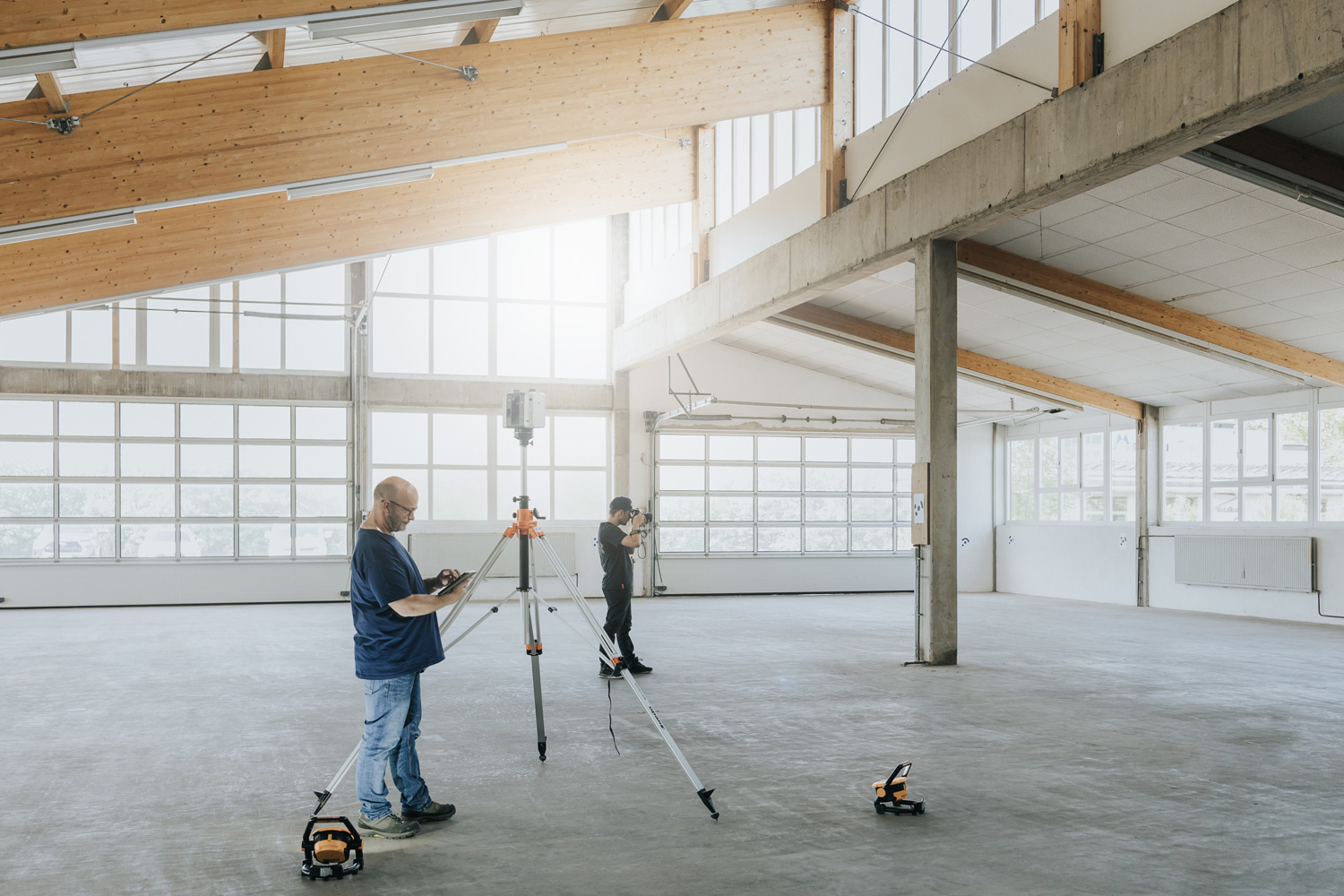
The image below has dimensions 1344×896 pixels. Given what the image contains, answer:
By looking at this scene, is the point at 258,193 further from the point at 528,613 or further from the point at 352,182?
the point at 528,613

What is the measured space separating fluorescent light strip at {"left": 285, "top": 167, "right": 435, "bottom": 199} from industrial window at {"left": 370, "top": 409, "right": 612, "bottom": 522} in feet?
26.0

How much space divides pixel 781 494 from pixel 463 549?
6.28 meters

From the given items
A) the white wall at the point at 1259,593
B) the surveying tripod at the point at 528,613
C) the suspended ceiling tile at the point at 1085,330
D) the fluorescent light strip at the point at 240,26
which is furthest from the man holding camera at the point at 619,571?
the white wall at the point at 1259,593

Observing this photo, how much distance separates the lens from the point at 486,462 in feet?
60.7

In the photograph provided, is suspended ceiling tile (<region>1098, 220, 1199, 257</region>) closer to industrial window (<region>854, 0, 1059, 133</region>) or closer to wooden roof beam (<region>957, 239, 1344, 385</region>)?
wooden roof beam (<region>957, 239, 1344, 385</region>)

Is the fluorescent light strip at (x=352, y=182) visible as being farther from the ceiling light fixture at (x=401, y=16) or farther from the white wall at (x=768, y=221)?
the white wall at (x=768, y=221)

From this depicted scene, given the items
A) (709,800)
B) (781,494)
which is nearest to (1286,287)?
(709,800)

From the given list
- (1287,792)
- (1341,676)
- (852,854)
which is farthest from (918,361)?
(852,854)

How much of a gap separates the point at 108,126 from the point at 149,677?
191 inches

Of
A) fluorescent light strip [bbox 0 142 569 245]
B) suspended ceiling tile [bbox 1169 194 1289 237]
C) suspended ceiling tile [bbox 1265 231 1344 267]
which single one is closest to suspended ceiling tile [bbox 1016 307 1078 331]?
suspended ceiling tile [bbox 1265 231 1344 267]

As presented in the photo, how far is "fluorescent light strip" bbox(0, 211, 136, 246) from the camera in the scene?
880cm

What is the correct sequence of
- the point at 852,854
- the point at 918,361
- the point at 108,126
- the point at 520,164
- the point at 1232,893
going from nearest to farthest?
1. the point at 1232,893
2. the point at 852,854
3. the point at 108,126
4. the point at 918,361
5. the point at 520,164

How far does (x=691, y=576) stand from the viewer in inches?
759

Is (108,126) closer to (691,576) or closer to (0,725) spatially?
(0,725)
